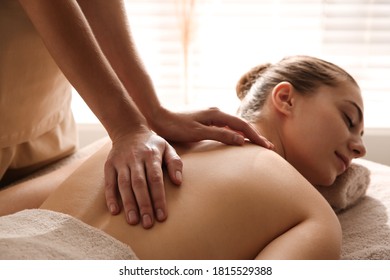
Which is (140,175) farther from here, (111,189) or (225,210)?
(225,210)

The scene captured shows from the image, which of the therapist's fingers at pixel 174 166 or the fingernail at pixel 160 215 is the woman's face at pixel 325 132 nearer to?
the therapist's fingers at pixel 174 166

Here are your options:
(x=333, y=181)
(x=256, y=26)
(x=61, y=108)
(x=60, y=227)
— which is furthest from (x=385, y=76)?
(x=60, y=227)

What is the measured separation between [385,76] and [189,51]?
1014 millimetres

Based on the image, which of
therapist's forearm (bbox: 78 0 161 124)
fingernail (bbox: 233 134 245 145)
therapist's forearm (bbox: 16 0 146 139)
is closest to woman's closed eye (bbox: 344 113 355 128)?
fingernail (bbox: 233 134 245 145)

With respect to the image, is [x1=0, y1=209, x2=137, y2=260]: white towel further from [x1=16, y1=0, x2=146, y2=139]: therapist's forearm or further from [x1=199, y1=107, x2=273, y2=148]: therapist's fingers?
[x1=199, y1=107, x2=273, y2=148]: therapist's fingers

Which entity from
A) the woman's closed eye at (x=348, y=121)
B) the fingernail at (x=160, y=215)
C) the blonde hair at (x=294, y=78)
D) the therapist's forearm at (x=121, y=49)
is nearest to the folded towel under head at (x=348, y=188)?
the woman's closed eye at (x=348, y=121)

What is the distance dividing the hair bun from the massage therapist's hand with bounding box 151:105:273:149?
440 millimetres

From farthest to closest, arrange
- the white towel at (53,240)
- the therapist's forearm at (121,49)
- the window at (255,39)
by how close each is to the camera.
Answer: the window at (255,39) → the therapist's forearm at (121,49) → the white towel at (53,240)

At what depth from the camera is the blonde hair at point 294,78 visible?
166cm

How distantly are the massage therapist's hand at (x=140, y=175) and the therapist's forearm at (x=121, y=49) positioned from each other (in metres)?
0.23

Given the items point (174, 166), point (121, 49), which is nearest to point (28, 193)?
point (121, 49)

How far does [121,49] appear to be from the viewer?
155cm

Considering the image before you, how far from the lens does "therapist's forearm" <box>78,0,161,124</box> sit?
1.50 m

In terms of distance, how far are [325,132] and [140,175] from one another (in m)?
0.64
